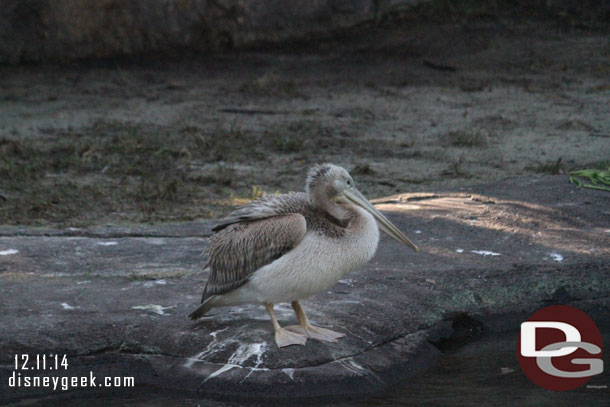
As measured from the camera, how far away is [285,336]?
396 centimetres

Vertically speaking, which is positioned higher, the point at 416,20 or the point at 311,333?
the point at 416,20

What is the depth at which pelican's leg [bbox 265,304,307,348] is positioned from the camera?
3920mm

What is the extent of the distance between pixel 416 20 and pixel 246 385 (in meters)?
8.24

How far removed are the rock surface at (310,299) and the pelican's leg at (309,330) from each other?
42mm

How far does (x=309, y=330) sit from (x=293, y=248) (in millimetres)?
399

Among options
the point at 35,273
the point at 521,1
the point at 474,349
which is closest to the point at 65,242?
the point at 35,273

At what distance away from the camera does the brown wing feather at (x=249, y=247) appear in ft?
12.8

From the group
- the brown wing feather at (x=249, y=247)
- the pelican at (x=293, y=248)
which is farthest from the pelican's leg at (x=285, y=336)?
the brown wing feather at (x=249, y=247)

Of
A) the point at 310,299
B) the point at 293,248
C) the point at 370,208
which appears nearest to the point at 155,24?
the point at 310,299

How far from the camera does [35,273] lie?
15.9ft

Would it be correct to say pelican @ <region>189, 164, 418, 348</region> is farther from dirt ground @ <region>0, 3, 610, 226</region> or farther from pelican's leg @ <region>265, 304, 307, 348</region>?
dirt ground @ <region>0, 3, 610, 226</region>

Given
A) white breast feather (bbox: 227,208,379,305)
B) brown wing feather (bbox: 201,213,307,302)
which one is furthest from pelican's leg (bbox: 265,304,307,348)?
brown wing feather (bbox: 201,213,307,302)

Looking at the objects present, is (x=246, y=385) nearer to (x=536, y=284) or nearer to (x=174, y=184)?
(x=536, y=284)

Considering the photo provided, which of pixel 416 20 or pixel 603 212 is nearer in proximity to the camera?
pixel 603 212
